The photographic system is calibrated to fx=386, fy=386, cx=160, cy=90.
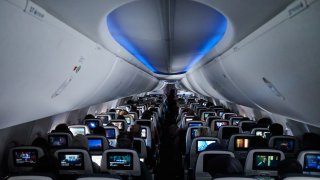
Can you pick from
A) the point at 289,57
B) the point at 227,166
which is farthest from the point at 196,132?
the point at 289,57

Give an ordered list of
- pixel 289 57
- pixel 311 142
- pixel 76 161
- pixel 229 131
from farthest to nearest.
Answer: pixel 229 131
pixel 311 142
pixel 76 161
pixel 289 57

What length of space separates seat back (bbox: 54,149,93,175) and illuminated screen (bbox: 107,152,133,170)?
31 centimetres

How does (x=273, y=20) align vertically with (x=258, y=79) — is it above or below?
above

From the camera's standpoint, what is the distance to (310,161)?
572cm

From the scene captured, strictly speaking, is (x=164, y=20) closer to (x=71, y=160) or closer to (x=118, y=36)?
(x=118, y=36)

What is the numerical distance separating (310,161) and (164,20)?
3031mm

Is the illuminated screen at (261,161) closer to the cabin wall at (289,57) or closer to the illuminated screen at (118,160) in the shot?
the cabin wall at (289,57)

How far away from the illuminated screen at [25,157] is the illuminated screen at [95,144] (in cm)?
156

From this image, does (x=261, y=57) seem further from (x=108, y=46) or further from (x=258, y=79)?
(x=108, y=46)

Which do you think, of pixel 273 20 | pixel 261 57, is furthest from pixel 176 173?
pixel 273 20

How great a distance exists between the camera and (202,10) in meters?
5.65

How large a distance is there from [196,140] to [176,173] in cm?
326

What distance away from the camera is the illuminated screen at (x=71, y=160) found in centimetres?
582

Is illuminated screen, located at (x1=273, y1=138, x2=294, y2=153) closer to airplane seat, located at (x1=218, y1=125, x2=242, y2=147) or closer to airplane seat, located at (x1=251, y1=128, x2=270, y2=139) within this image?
airplane seat, located at (x1=251, y1=128, x2=270, y2=139)
